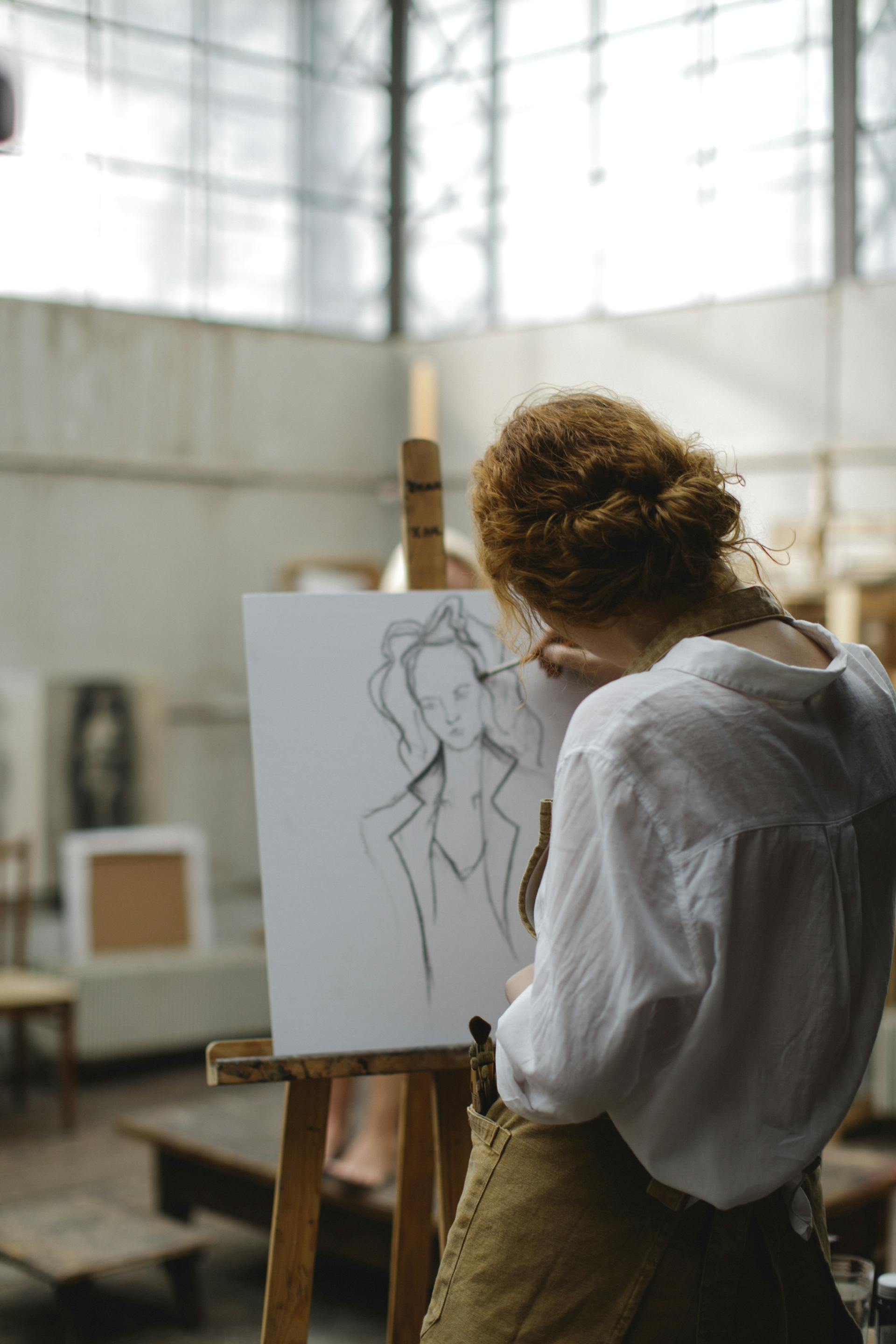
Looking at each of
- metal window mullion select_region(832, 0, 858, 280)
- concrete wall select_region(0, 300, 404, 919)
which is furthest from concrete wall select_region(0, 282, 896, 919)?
metal window mullion select_region(832, 0, 858, 280)

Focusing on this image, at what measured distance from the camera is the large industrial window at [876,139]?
607 centimetres

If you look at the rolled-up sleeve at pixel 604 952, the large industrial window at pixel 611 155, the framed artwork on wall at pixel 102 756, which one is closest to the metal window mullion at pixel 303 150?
the large industrial window at pixel 611 155

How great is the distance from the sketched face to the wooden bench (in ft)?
5.63

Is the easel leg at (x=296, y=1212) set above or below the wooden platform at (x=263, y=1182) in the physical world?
above

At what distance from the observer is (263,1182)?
3.23 meters

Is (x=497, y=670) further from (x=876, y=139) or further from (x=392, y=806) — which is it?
(x=876, y=139)

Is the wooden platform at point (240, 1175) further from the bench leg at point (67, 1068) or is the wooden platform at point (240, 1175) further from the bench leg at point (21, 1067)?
the bench leg at point (21, 1067)

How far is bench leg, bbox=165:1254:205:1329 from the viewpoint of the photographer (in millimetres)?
3191

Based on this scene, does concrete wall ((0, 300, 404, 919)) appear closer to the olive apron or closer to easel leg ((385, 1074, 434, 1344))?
easel leg ((385, 1074, 434, 1344))

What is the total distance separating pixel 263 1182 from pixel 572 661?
204cm

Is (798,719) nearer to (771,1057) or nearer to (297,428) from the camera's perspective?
→ (771,1057)

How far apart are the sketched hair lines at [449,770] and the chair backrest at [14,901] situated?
3986 millimetres

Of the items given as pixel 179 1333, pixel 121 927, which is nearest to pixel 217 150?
pixel 121 927

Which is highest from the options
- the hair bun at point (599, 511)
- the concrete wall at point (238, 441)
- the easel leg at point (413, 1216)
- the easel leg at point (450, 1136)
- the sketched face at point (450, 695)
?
the concrete wall at point (238, 441)
